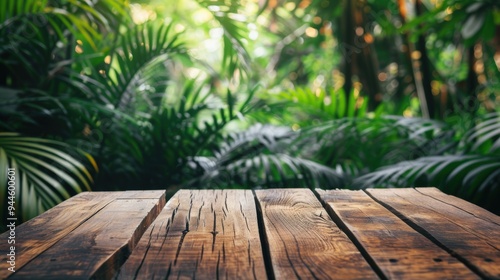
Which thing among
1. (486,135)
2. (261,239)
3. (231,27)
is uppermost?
(231,27)

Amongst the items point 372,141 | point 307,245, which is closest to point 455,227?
point 307,245

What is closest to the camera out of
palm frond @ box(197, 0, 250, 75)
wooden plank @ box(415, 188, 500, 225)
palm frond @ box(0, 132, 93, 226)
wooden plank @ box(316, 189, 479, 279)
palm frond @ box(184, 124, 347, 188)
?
wooden plank @ box(316, 189, 479, 279)

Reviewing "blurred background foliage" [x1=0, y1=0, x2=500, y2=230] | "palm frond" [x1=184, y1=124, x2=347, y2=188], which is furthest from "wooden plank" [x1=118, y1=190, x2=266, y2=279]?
"palm frond" [x1=184, y1=124, x2=347, y2=188]

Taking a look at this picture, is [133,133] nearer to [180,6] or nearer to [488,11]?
[488,11]

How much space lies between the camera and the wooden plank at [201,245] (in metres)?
0.74

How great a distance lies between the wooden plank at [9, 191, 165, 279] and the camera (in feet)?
2.40

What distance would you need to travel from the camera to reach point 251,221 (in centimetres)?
105

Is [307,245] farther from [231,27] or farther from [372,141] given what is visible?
[231,27]

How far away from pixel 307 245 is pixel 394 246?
14 cm

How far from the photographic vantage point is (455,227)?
99 cm

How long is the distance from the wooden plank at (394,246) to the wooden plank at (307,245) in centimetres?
2

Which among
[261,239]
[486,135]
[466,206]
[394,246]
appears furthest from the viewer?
[486,135]

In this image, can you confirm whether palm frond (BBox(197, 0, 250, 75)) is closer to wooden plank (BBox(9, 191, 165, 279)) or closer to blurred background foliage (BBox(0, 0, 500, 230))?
blurred background foliage (BBox(0, 0, 500, 230))

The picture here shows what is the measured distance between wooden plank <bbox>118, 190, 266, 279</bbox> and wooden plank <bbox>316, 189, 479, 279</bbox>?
176 mm
